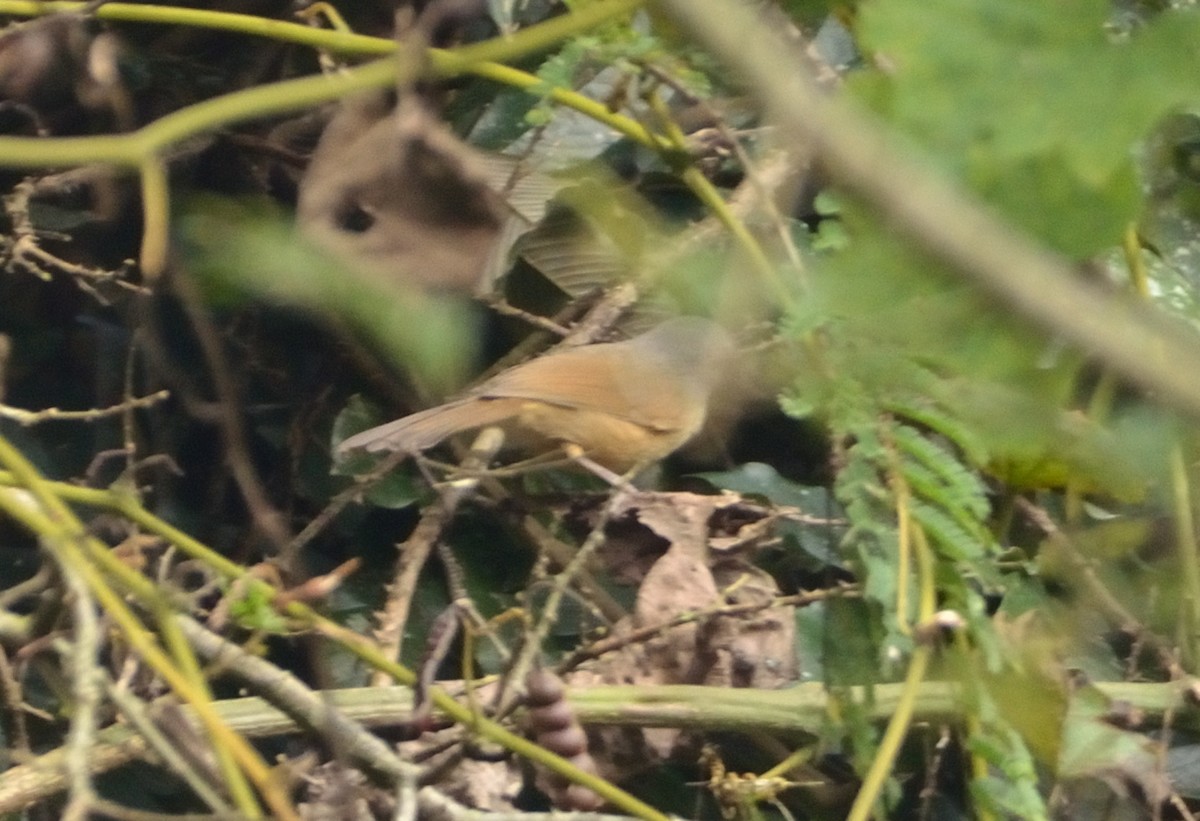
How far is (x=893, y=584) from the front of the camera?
4.95 feet

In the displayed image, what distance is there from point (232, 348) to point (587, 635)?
61 centimetres

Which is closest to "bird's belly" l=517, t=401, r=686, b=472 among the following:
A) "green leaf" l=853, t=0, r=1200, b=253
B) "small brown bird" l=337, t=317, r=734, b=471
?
"small brown bird" l=337, t=317, r=734, b=471

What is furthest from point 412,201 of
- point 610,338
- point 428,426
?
point 610,338

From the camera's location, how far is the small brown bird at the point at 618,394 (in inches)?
84.0

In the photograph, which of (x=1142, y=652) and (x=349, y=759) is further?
(x=1142, y=652)

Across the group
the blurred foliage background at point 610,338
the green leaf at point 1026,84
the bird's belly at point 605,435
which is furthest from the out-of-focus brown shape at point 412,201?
the bird's belly at point 605,435

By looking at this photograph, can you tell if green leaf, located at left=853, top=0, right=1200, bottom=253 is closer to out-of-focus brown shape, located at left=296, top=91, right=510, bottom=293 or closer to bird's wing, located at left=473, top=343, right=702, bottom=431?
out-of-focus brown shape, located at left=296, top=91, right=510, bottom=293

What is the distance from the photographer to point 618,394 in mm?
2375

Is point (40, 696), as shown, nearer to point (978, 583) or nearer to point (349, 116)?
point (349, 116)

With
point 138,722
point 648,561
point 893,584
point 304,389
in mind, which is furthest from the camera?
point 304,389

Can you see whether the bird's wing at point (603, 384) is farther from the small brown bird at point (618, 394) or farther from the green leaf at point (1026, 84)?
the green leaf at point (1026, 84)

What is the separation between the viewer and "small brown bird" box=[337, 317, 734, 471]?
2135 millimetres

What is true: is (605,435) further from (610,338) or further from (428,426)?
(428,426)

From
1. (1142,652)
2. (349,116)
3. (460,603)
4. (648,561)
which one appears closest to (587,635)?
(648,561)
